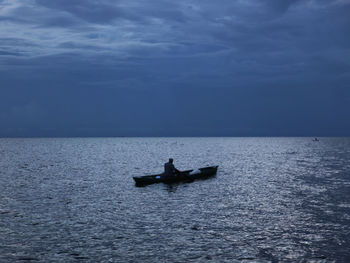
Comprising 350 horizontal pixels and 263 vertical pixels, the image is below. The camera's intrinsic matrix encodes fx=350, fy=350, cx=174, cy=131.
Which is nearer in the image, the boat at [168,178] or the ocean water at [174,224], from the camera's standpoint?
the ocean water at [174,224]

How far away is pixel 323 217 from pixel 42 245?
17.8 m

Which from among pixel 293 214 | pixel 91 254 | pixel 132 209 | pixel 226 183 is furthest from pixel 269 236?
pixel 226 183

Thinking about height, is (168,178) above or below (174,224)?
above

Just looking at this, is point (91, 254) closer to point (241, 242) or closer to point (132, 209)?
point (241, 242)

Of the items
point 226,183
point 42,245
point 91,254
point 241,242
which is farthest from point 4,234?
point 226,183

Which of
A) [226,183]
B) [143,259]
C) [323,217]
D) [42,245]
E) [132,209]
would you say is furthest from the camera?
[226,183]

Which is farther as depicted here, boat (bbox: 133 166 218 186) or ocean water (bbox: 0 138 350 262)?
boat (bbox: 133 166 218 186)

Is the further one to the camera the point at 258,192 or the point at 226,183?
the point at 226,183

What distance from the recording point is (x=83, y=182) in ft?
144

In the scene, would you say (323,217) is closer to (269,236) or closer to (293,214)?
(293,214)

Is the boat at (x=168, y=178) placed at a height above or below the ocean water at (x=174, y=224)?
above

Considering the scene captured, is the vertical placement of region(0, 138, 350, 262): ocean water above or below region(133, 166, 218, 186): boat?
below

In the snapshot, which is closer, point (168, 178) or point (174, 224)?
point (174, 224)

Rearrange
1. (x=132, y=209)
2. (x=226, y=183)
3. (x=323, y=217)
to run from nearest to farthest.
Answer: (x=323, y=217)
(x=132, y=209)
(x=226, y=183)
